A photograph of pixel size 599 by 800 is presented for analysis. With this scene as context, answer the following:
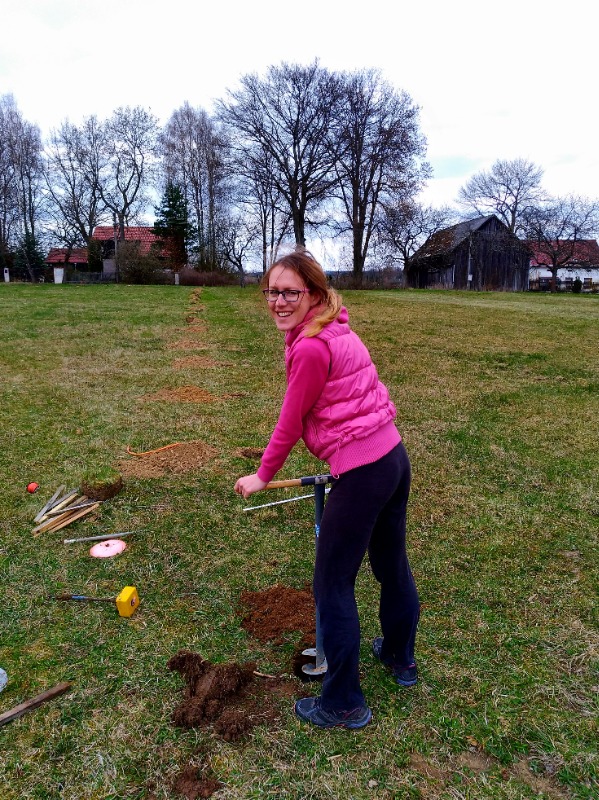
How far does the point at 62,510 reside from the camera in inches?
169

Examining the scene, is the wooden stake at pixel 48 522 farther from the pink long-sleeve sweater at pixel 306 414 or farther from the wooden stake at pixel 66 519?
the pink long-sleeve sweater at pixel 306 414

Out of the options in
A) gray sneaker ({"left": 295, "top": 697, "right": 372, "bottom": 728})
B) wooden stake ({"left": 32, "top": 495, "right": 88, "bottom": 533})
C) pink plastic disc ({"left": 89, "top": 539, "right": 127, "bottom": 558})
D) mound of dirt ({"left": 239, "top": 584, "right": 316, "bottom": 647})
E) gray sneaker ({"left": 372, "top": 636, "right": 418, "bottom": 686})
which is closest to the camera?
gray sneaker ({"left": 295, "top": 697, "right": 372, "bottom": 728})

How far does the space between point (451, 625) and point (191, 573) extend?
160cm

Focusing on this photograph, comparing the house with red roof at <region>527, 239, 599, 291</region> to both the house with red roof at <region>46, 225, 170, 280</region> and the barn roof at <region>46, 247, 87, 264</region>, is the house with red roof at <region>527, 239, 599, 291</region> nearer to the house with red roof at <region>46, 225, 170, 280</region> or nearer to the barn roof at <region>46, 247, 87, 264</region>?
the house with red roof at <region>46, 225, 170, 280</region>

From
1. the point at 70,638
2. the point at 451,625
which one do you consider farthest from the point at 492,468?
the point at 70,638

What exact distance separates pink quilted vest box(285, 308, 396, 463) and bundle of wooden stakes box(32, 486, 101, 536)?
2.74 m

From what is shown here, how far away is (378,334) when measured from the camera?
1309 centimetres

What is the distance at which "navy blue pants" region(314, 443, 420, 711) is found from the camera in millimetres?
2143

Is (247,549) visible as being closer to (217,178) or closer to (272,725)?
(272,725)

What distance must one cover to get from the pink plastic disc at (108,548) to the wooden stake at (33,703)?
1.21 m

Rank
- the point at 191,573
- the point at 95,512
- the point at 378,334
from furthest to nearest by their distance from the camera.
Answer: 1. the point at 378,334
2. the point at 95,512
3. the point at 191,573

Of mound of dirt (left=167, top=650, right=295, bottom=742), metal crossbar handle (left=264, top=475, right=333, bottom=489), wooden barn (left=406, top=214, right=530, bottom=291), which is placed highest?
wooden barn (left=406, top=214, right=530, bottom=291)

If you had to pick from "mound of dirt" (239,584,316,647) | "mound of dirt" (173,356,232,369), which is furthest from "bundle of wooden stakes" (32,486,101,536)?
"mound of dirt" (173,356,232,369)

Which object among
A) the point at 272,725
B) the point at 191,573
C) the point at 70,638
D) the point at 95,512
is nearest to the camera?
the point at 272,725
